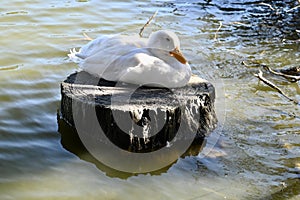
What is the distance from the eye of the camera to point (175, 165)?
4.14 metres

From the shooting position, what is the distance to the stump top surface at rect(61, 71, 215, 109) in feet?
13.3

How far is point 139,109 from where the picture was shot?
3963 millimetres

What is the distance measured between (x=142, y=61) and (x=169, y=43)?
0.34 metres

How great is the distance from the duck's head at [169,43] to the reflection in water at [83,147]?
73cm

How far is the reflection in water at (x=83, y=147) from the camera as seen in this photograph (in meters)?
3.98

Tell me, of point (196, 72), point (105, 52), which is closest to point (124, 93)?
point (105, 52)

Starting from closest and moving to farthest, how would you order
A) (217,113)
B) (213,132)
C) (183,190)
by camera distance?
(183,190) < (213,132) < (217,113)

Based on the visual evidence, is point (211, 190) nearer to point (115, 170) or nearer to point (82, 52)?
point (115, 170)

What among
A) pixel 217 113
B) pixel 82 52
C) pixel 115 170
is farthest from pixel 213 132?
pixel 82 52

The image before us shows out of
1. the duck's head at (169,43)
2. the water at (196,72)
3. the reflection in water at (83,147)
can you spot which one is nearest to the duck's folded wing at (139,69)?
the duck's head at (169,43)

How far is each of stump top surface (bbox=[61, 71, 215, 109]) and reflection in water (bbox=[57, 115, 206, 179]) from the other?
0.39 m

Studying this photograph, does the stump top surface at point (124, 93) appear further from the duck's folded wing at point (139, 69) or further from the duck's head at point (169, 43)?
the duck's head at point (169, 43)

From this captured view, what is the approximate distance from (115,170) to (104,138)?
13.0 inches

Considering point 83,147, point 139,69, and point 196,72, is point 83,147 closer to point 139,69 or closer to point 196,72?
point 139,69
